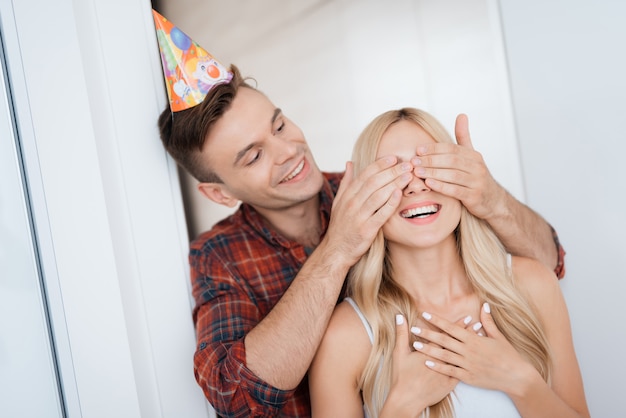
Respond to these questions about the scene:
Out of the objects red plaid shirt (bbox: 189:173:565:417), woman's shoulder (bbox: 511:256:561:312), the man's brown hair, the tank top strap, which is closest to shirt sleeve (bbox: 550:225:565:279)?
red plaid shirt (bbox: 189:173:565:417)

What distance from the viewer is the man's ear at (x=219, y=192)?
1.74 m

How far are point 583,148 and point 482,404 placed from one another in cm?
96

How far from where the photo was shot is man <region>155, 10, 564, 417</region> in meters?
1.27

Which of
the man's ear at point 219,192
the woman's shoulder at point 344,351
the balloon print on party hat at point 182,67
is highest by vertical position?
the balloon print on party hat at point 182,67

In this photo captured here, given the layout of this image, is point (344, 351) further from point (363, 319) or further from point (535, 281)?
point (535, 281)

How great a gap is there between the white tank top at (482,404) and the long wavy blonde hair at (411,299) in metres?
0.03

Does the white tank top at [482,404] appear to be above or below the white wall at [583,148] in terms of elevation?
below

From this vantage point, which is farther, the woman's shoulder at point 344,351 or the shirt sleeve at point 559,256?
the shirt sleeve at point 559,256

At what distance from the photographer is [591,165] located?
1.73 m

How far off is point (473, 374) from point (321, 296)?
0.40 m

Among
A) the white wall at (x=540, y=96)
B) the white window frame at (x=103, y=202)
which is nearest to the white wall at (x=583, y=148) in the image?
the white wall at (x=540, y=96)

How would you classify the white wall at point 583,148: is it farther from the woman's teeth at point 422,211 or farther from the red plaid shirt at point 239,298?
the woman's teeth at point 422,211

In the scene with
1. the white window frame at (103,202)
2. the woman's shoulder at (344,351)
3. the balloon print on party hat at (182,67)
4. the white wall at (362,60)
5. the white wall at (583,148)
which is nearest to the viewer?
the white window frame at (103,202)

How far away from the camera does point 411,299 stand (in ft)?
4.62
